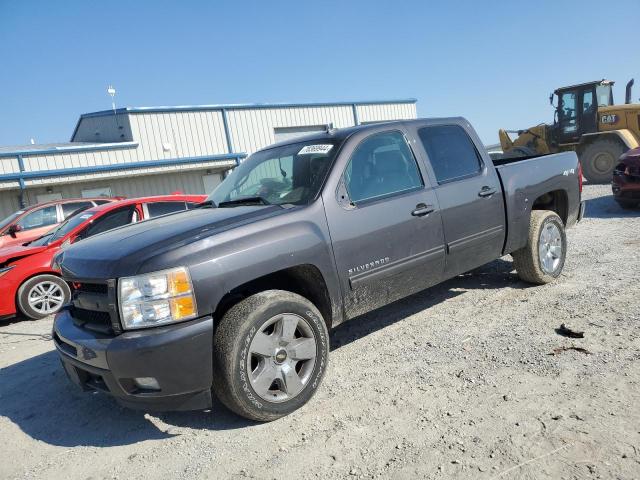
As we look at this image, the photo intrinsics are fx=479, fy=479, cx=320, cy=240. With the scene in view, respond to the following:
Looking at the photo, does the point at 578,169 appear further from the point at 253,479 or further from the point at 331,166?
the point at 253,479

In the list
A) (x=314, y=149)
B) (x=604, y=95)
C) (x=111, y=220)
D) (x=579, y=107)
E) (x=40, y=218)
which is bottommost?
(x=111, y=220)

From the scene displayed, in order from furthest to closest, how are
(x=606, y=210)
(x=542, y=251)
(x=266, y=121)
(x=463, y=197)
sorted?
(x=266, y=121) → (x=606, y=210) → (x=542, y=251) → (x=463, y=197)

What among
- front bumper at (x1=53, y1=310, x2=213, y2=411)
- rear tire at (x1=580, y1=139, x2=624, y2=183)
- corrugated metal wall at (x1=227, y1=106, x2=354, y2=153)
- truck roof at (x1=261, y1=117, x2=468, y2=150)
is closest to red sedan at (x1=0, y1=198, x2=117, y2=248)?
truck roof at (x1=261, y1=117, x2=468, y2=150)

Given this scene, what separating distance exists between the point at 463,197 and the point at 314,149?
142 centimetres

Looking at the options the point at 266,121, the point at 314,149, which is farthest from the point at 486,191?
the point at 266,121

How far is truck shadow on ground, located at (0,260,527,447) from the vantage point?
125 inches

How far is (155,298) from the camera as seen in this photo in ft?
8.88

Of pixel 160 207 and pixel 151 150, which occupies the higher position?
pixel 151 150

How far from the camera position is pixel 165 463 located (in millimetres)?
2764

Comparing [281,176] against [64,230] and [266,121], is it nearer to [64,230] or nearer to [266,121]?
[64,230]

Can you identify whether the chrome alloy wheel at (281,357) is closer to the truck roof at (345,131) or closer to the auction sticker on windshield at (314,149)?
the auction sticker on windshield at (314,149)

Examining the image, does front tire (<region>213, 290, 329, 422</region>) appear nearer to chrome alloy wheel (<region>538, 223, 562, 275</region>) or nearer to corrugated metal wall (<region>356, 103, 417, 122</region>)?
chrome alloy wheel (<region>538, 223, 562, 275</region>)

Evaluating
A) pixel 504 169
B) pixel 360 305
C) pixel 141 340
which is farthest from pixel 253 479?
pixel 504 169

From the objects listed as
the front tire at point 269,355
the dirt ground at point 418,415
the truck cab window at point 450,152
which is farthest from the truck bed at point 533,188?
the front tire at point 269,355
